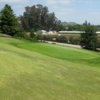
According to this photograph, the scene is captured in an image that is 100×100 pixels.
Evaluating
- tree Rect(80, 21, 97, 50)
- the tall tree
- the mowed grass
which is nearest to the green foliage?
the tall tree

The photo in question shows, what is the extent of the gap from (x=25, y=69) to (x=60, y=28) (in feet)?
440

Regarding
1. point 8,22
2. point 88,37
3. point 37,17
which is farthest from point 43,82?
point 37,17

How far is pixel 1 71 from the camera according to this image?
12.3 metres

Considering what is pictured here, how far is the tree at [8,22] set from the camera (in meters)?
68.1

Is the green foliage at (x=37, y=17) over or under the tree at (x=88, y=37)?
over

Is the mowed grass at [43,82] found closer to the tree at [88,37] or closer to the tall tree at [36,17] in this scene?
the tree at [88,37]

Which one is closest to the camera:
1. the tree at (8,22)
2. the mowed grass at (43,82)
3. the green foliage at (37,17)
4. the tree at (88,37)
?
the mowed grass at (43,82)

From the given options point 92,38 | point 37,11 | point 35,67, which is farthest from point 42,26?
point 35,67

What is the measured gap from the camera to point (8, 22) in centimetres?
6912

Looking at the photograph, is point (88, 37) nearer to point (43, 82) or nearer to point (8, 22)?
point (8, 22)

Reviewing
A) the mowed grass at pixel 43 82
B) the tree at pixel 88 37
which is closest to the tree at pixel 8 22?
the tree at pixel 88 37

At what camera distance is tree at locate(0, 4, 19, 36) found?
223 feet

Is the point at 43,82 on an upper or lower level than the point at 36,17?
lower

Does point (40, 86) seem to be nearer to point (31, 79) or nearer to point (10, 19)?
point (31, 79)
